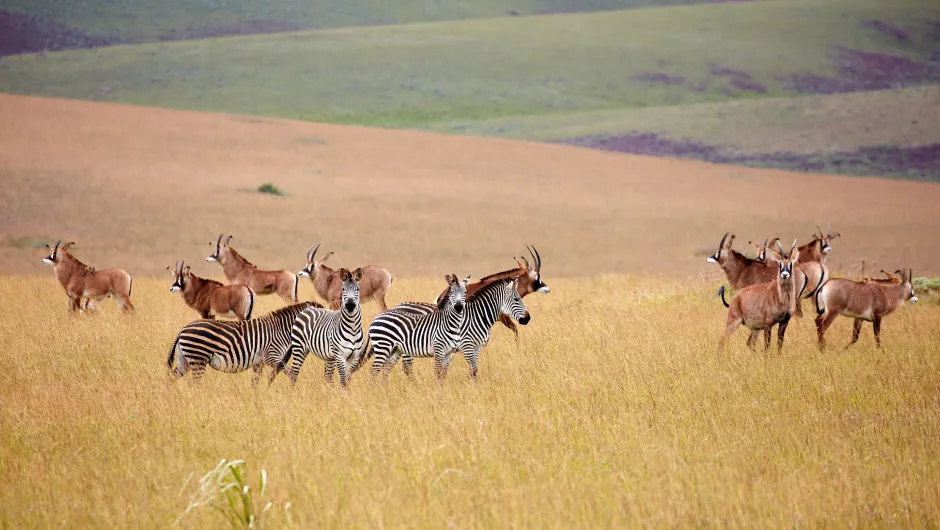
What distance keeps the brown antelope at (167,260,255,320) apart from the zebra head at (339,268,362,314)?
4.24 meters

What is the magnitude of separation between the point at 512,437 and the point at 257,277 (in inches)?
447

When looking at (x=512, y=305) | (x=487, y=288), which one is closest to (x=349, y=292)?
(x=487, y=288)

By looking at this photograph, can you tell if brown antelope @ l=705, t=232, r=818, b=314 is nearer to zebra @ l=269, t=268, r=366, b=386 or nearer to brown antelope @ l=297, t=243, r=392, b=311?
brown antelope @ l=297, t=243, r=392, b=311

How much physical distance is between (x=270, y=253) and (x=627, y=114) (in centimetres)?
6405

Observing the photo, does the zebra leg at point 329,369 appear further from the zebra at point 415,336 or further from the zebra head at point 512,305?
the zebra head at point 512,305

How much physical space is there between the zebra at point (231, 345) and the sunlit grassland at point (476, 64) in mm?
81736

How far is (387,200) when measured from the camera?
157 ft

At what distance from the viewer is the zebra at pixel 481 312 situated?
12.4 metres

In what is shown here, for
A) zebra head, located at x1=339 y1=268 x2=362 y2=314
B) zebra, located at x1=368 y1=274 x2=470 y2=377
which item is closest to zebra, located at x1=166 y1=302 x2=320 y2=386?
zebra head, located at x1=339 y1=268 x2=362 y2=314

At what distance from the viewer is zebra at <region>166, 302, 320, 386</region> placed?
11.7 metres

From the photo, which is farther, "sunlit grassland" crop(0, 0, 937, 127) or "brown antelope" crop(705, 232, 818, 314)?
"sunlit grassland" crop(0, 0, 937, 127)

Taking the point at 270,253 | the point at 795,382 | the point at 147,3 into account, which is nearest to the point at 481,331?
the point at 795,382

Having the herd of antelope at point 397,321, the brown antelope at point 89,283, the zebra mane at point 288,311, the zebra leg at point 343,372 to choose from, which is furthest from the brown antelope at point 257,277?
the zebra leg at point 343,372

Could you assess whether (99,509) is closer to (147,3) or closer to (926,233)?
(926,233)
